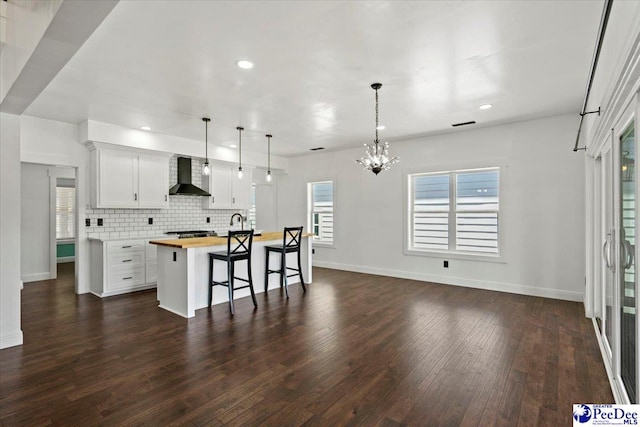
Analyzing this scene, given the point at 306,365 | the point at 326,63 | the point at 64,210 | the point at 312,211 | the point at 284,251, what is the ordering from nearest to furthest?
the point at 306,365 < the point at 326,63 < the point at 284,251 < the point at 312,211 < the point at 64,210

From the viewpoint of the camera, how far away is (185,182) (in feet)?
21.0

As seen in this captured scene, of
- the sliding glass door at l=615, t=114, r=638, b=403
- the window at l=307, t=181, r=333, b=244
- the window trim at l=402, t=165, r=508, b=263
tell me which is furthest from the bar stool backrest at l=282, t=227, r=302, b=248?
the sliding glass door at l=615, t=114, r=638, b=403

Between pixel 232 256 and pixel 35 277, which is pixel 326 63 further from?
pixel 35 277

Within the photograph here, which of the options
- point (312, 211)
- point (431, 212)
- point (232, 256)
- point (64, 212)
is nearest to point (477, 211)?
point (431, 212)

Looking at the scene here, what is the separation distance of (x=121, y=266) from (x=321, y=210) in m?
4.22

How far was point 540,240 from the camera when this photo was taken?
490 centimetres

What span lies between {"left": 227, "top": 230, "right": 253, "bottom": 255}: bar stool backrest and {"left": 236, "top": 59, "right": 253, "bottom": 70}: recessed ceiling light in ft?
6.64

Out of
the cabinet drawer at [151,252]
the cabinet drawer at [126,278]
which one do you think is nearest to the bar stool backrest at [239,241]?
the cabinet drawer at [151,252]

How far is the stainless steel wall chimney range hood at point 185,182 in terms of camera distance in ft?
20.1

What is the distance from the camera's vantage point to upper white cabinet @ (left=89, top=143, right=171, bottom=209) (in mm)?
5176

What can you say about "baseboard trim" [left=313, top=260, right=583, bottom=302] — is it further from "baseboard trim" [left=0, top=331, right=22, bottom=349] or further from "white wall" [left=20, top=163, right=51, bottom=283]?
"white wall" [left=20, top=163, right=51, bottom=283]

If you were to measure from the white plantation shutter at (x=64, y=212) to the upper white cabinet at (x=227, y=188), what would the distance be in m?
4.15

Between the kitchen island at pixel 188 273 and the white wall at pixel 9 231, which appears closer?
the white wall at pixel 9 231

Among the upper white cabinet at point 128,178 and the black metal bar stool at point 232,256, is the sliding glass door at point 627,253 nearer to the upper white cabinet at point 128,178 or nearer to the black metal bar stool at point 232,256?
the black metal bar stool at point 232,256
